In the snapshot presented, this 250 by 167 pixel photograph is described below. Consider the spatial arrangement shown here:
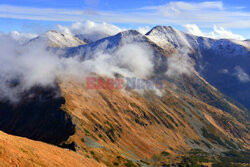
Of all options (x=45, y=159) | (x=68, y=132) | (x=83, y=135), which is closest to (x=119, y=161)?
(x=83, y=135)

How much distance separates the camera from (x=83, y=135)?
172 m

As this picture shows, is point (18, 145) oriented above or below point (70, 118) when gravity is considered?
above

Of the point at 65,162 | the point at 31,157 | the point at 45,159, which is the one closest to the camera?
the point at 31,157

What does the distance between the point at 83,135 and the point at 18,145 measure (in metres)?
103

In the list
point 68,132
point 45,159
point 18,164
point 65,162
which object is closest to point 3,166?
point 18,164

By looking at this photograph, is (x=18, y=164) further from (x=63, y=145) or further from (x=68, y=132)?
(x=68, y=132)

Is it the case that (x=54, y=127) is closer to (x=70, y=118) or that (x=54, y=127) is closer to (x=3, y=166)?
(x=70, y=118)

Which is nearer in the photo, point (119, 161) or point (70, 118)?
point (119, 161)

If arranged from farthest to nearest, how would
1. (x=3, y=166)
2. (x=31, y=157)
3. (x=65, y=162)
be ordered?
(x=65, y=162)
(x=31, y=157)
(x=3, y=166)

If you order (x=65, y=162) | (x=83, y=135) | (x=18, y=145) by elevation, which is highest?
(x=18, y=145)

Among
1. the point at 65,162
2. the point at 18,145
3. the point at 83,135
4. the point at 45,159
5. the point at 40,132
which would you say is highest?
the point at 18,145

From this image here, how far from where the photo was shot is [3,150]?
59969 millimetres

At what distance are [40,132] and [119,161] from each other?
281 feet

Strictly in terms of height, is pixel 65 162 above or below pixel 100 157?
above
